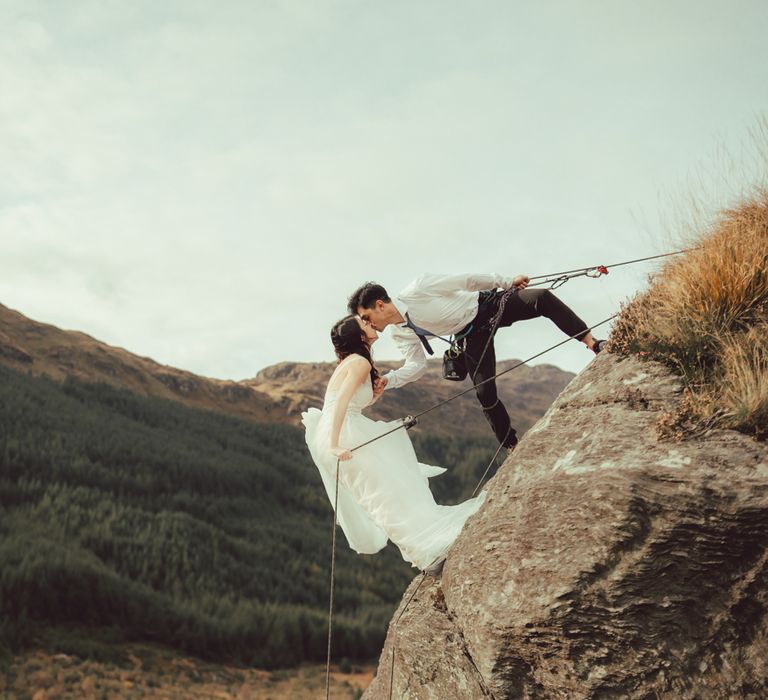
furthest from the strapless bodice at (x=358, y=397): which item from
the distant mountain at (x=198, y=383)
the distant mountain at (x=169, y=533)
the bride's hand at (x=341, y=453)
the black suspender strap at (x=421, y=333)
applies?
the distant mountain at (x=198, y=383)

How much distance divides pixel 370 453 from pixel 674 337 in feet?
7.75

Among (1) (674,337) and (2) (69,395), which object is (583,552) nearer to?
(1) (674,337)

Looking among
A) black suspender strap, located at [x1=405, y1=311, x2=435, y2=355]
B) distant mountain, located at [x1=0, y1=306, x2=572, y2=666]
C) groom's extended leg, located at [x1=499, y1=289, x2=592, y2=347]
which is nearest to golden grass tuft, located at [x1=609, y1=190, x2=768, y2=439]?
groom's extended leg, located at [x1=499, y1=289, x2=592, y2=347]

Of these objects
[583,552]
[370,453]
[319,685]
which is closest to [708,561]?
[583,552]

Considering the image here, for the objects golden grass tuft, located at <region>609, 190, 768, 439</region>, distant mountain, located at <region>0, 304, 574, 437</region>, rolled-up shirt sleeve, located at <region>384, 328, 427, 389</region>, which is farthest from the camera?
distant mountain, located at <region>0, 304, 574, 437</region>

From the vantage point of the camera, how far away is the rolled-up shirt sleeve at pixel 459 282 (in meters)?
5.62

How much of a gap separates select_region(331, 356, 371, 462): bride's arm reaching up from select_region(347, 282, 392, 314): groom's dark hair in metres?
0.55

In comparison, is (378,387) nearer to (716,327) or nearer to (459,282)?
(459,282)

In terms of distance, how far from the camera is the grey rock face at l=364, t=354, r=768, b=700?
3787mm

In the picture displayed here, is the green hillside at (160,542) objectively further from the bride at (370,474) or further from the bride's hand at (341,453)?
the bride's hand at (341,453)

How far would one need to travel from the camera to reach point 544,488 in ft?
14.3

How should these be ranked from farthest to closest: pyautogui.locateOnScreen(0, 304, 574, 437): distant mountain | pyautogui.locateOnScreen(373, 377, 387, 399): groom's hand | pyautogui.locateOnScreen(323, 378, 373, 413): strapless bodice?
1. pyautogui.locateOnScreen(0, 304, 574, 437): distant mountain
2. pyautogui.locateOnScreen(373, 377, 387, 399): groom's hand
3. pyautogui.locateOnScreen(323, 378, 373, 413): strapless bodice

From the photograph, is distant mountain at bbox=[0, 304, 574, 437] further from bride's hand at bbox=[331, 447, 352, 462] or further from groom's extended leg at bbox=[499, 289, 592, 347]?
groom's extended leg at bbox=[499, 289, 592, 347]

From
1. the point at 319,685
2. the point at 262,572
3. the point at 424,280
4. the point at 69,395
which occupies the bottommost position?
the point at 319,685
